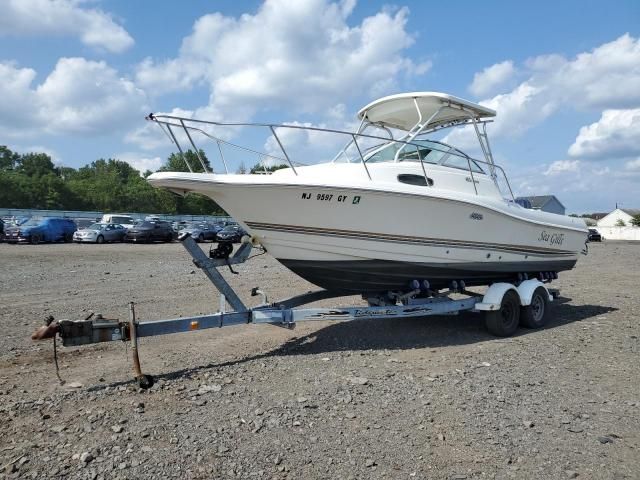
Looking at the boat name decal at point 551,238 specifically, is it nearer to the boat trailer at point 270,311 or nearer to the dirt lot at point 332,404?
the boat trailer at point 270,311

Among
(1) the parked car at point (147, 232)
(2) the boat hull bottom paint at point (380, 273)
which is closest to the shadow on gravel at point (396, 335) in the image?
(2) the boat hull bottom paint at point (380, 273)

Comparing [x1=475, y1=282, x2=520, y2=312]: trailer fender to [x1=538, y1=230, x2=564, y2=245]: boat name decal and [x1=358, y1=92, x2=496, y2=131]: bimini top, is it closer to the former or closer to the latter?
[x1=538, y1=230, x2=564, y2=245]: boat name decal

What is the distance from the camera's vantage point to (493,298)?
6.86 m

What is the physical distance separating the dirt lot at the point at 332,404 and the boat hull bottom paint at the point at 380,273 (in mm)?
733

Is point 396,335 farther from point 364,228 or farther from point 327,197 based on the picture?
point 327,197

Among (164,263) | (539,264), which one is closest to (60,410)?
(539,264)

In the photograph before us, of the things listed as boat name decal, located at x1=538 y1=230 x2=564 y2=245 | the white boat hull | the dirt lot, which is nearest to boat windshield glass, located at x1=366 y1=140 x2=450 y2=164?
the white boat hull

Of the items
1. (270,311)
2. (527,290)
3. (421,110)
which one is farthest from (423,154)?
(270,311)

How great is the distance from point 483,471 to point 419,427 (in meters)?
0.71

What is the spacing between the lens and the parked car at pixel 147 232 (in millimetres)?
27469

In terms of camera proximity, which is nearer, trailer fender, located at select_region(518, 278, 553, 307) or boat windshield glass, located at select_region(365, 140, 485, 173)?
boat windshield glass, located at select_region(365, 140, 485, 173)

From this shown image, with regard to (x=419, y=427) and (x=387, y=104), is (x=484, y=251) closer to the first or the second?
(x=387, y=104)

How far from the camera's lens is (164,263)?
15820 mm

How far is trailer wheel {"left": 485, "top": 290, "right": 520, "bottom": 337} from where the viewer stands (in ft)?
22.6
